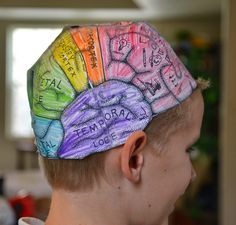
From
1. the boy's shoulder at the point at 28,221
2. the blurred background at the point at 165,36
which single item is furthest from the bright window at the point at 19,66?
the boy's shoulder at the point at 28,221

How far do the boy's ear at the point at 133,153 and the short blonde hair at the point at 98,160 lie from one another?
0.5 inches

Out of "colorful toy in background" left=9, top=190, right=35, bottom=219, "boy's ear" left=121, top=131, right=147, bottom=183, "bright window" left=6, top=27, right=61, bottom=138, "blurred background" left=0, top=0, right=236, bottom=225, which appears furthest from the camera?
"bright window" left=6, top=27, right=61, bottom=138

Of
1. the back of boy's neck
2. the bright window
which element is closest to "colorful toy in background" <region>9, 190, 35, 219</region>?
the back of boy's neck

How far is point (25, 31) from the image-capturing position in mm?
5984

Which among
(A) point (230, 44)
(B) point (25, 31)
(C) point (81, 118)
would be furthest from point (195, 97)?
(B) point (25, 31)

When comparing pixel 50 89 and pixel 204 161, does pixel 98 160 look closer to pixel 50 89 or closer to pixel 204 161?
pixel 50 89

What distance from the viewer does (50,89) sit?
58cm

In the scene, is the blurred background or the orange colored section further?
the blurred background

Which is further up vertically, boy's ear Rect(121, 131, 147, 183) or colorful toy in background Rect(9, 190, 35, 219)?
boy's ear Rect(121, 131, 147, 183)

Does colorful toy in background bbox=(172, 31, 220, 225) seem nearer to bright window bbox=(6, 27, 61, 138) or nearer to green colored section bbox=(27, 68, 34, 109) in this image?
bright window bbox=(6, 27, 61, 138)

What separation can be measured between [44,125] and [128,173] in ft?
0.42

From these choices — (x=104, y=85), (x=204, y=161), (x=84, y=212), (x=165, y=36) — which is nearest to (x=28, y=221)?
(x=84, y=212)

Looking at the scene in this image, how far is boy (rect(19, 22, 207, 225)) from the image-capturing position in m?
0.56

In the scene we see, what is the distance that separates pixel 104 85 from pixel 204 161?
187 inches
